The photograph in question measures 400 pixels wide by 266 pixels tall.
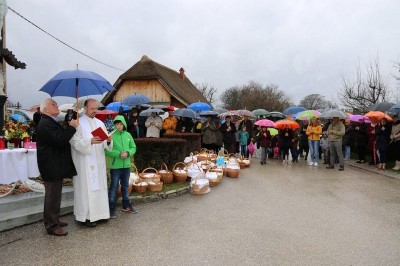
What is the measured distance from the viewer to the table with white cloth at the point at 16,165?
5.90 meters

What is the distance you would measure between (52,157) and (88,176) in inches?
26.4

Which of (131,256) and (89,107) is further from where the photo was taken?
(89,107)

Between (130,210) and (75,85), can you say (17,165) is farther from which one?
(130,210)

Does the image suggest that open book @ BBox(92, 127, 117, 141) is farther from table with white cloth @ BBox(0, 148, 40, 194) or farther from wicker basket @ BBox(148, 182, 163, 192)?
wicker basket @ BBox(148, 182, 163, 192)

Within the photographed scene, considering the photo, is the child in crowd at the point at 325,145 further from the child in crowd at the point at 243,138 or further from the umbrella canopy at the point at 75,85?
the umbrella canopy at the point at 75,85

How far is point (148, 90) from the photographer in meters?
29.4

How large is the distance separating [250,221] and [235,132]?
8980 mm

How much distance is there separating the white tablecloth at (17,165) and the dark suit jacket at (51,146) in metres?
1.01

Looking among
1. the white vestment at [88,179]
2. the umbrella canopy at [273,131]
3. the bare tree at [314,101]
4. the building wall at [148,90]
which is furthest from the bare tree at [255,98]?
the white vestment at [88,179]

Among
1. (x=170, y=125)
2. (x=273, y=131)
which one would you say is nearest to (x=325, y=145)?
(x=273, y=131)

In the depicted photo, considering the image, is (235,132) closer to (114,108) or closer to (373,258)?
(114,108)

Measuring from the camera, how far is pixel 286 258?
15.1ft

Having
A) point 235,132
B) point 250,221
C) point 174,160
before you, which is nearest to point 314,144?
point 235,132

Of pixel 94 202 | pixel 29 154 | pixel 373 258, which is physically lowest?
pixel 373 258
